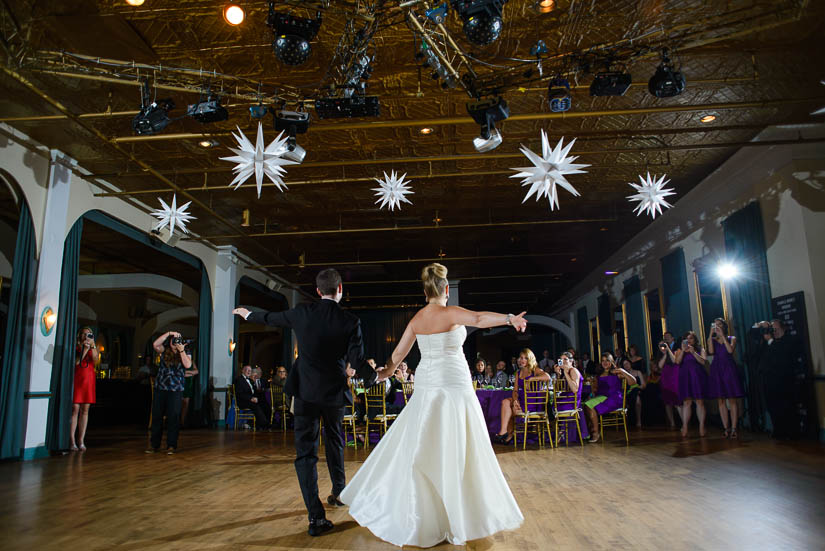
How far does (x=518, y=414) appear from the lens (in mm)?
7312

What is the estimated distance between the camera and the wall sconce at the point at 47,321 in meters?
Result: 7.07

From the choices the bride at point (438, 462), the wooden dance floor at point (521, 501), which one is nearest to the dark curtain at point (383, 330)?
the wooden dance floor at point (521, 501)

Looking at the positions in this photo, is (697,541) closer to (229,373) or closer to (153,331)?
(229,373)

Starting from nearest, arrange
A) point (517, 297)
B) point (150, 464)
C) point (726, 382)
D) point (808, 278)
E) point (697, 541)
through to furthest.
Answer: point (697, 541)
point (150, 464)
point (808, 278)
point (726, 382)
point (517, 297)

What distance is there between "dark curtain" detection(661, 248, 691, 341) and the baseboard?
420 inches

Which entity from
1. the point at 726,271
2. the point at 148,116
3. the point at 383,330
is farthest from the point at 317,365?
the point at 383,330

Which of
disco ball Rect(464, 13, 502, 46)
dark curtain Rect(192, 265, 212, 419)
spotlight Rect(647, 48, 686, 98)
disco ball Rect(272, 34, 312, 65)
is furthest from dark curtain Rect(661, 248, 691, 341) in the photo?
dark curtain Rect(192, 265, 212, 419)

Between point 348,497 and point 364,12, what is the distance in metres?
3.49

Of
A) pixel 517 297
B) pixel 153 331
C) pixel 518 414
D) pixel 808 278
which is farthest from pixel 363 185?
pixel 517 297

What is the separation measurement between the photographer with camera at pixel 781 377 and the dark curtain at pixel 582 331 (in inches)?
446

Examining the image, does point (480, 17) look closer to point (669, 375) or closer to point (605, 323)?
point (669, 375)

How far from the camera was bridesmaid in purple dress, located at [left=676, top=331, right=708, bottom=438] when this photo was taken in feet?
26.1

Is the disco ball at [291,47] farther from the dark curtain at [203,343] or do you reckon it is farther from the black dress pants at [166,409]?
the dark curtain at [203,343]

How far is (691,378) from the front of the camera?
26.3 feet
